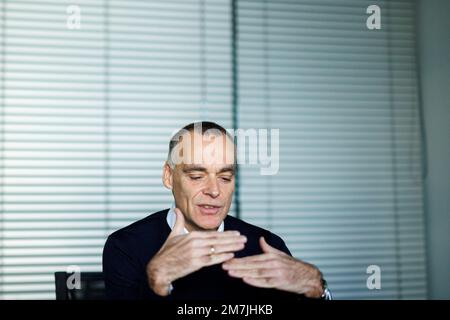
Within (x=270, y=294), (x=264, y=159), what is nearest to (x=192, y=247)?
(x=270, y=294)

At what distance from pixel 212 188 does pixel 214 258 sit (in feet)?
0.59

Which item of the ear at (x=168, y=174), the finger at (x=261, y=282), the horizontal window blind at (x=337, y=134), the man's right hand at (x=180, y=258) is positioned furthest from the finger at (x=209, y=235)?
the horizontal window blind at (x=337, y=134)

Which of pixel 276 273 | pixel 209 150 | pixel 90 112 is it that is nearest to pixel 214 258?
pixel 276 273

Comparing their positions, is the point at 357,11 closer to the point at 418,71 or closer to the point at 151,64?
the point at 418,71

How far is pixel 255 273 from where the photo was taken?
1.18 metres

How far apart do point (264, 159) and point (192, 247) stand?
639mm

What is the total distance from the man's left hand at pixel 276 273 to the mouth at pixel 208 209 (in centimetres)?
13

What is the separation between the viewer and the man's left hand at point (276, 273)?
3.84 ft

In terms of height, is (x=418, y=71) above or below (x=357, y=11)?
below

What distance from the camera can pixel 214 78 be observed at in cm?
188

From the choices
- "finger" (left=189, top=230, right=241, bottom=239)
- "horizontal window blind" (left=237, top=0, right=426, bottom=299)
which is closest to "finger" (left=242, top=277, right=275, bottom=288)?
"finger" (left=189, top=230, right=241, bottom=239)

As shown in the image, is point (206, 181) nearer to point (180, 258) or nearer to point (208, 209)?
point (208, 209)

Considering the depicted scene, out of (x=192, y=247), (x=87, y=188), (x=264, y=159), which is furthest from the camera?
(x=87, y=188)

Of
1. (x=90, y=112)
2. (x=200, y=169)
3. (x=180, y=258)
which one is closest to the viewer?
(x=180, y=258)
